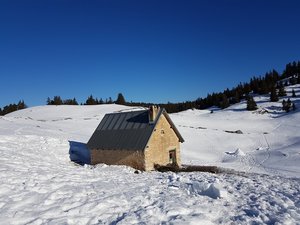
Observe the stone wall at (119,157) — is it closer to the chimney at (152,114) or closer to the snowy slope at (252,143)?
the chimney at (152,114)

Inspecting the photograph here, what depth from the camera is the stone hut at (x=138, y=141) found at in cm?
2522

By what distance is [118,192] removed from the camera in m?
13.0

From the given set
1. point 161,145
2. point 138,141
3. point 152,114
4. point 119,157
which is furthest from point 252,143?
point 119,157

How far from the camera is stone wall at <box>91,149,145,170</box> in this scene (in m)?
25.0

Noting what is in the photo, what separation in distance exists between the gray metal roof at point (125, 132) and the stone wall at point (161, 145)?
631 mm

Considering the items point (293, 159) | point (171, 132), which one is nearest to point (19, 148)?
point (171, 132)

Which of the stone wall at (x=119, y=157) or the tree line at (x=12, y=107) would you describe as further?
the tree line at (x=12, y=107)

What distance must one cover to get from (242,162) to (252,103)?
1878 inches

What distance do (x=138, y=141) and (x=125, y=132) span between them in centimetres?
228

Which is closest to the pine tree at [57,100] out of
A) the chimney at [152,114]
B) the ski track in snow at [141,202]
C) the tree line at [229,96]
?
the tree line at [229,96]

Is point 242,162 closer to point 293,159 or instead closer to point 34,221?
point 293,159

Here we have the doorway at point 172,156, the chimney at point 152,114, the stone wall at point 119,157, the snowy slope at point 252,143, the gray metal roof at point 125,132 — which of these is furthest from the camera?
the snowy slope at point 252,143

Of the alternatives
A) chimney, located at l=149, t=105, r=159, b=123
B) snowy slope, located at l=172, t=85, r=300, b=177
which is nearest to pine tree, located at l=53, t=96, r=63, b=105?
snowy slope, located at l=172, t=85, r=300, b=177

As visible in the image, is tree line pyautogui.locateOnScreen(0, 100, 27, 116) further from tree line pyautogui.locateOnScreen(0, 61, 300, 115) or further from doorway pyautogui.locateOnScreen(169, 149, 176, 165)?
doorway pyautogui.locateOnScreen(169, 149, 176, 165)
